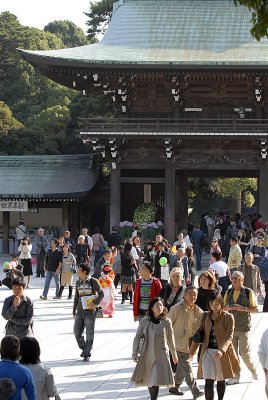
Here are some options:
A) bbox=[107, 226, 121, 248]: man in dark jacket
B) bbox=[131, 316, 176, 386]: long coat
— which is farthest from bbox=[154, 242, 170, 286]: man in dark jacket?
bbox=[107, 226, 121, 248]: man in dark jacket

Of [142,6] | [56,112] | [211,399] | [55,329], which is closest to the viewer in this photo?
[211,399]

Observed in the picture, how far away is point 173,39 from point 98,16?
25711 mm

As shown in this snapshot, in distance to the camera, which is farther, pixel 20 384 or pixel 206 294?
pixel 206 294

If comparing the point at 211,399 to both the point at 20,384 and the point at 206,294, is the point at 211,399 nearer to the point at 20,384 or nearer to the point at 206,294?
the point at 206,294

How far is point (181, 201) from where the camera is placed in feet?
130

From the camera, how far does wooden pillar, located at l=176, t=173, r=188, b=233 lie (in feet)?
127

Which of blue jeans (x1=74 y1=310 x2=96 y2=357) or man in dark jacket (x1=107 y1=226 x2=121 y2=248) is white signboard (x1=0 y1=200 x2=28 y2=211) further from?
blue jeans (x1=74 y1=310 x2=96 y2=357)

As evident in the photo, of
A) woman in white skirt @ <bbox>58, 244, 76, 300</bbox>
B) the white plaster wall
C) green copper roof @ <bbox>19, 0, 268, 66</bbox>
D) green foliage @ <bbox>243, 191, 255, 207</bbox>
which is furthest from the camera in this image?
green foliage @ <bbox>243, 191, 255, 207</bbox>

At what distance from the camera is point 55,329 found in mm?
19141

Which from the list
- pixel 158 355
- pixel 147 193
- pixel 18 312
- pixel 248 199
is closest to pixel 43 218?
pixel 147 193

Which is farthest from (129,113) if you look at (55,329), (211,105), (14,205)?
(55,329)

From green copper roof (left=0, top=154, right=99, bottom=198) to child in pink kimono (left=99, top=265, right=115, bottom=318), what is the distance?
53.5 ft

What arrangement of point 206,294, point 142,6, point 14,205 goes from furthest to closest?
point 142,6, point 14,205, point 206,294

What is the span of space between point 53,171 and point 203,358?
28937mm
